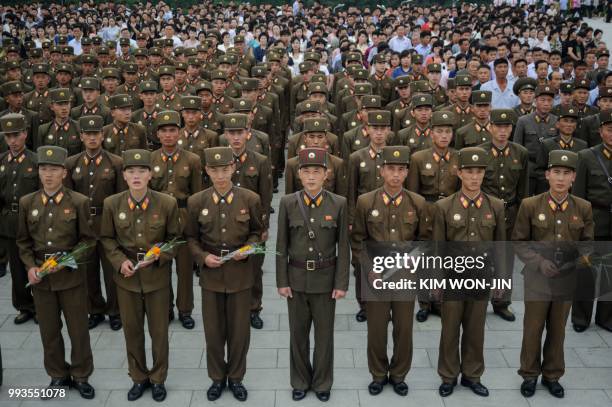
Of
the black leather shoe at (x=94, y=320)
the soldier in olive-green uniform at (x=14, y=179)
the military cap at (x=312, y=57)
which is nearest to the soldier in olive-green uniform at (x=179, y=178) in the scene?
the black leather shoe at (x=94, y=320)

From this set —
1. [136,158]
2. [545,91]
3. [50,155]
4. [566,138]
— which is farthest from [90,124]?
[545,91]

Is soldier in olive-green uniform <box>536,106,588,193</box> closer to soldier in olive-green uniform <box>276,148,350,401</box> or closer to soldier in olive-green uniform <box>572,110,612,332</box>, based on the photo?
soldier in olive-green uniform <box>572,110,612,332</box>

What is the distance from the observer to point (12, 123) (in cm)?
771

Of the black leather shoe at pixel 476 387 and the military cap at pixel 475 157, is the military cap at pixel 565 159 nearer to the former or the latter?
the military cap at pixel 475 157

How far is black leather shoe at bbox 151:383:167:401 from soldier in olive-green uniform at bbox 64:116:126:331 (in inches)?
65.7

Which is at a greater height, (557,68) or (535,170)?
(557,68)

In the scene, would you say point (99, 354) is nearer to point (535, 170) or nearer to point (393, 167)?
point (393, 167)

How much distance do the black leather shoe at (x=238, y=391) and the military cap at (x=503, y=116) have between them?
4.34 metres

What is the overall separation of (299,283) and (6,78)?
922cm

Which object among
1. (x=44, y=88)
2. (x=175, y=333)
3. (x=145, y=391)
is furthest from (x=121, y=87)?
(x=145, y=391)

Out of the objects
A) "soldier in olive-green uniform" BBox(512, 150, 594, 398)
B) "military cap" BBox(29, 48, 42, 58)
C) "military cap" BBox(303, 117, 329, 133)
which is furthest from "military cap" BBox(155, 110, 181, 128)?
"military cap" BBox(29, 48, 42, 58)

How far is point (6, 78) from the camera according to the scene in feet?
42.8

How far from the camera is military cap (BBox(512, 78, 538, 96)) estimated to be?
35.0ft

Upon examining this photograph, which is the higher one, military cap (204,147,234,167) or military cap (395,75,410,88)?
military cap (395,75,410,88)
